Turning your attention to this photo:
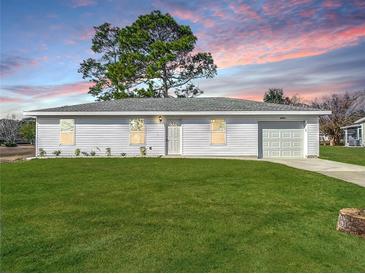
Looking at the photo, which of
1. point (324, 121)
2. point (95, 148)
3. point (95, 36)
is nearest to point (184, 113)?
point (95, 148)

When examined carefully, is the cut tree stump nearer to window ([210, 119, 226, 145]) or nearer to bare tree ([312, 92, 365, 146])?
window ([210, 119, 226, 145])

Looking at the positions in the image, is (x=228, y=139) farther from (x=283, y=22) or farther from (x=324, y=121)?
(x=324, y=121)

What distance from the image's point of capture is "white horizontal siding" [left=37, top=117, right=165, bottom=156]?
834 inches

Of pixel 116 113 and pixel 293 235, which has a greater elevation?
pixel 116 113

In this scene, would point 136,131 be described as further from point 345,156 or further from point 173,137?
point 345,156

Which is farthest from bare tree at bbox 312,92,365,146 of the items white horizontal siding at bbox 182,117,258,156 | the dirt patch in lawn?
the dirt patch in lawn

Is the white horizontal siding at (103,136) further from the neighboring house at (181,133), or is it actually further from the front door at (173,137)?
the front door at (173,137)

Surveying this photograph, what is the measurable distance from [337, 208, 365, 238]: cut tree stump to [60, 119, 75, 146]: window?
58.6ft

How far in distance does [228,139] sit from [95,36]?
26.0 meters

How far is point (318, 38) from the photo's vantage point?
18594 mm

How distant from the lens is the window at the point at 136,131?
21.2 meters

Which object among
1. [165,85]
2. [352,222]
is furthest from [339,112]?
[352,222]

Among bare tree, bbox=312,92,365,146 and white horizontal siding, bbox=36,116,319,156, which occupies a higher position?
bare tree, bbox=312,92,365,146

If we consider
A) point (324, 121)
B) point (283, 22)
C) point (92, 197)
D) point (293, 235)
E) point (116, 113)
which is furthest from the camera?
point (324, 121)
